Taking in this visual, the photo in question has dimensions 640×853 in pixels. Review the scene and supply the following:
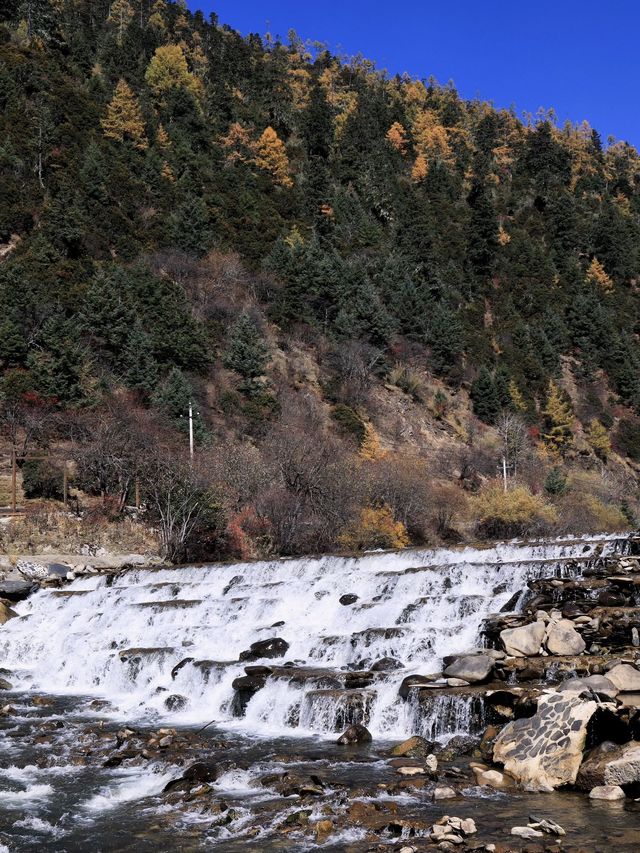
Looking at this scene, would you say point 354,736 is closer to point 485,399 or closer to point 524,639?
point 524,639

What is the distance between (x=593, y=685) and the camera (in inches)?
495

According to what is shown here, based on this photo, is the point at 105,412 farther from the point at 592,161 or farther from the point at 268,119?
the point at 592,161

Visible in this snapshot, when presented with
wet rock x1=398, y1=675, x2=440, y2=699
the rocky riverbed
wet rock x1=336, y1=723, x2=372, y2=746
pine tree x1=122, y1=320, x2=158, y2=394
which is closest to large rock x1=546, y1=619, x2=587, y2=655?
the rocky riverbed

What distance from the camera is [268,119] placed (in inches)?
3686

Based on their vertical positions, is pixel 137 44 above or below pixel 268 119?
above

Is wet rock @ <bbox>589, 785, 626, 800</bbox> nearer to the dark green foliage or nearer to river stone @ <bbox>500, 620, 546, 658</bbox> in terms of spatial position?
river stone @ <bbox>500, 620, 546, 658</bbox>

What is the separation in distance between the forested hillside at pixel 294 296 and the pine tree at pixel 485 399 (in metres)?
0.28

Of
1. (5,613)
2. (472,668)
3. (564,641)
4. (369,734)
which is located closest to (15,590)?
(5,613)

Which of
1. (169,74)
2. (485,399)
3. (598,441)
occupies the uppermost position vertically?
(169,74)

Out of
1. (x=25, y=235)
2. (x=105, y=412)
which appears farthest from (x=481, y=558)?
(x=25, y=235)

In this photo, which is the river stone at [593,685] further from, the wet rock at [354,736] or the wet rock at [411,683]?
the wet rock at [354,736]

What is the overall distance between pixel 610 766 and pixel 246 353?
45.7 meters

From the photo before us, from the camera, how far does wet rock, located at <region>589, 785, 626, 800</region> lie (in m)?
10.0

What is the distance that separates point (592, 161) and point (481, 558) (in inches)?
4276
